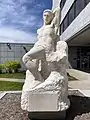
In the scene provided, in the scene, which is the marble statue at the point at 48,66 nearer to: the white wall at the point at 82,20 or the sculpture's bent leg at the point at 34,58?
the sculpture's bent leg at the point at 34,58

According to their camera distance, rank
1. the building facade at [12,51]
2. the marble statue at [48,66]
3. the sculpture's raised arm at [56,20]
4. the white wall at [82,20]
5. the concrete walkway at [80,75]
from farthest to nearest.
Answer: the building facade at [12,51] → the concrete walkway at [80,75] → the white wall at [82,20] → the sculpture's raised arm at [56,20] → the marble statue at [48,66]

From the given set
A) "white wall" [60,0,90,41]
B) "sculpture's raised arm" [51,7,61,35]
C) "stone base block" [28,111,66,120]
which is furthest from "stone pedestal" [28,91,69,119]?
"white wall" [60,0,90,41]

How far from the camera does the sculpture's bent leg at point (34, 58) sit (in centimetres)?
480

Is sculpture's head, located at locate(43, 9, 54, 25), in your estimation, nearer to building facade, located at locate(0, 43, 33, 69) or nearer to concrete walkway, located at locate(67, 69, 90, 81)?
concrete walkway, located at locate(67, 69, 90, 81)

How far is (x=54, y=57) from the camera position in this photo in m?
4.89

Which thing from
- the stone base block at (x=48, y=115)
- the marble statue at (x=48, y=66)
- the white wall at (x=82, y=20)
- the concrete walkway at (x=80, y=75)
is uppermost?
the white wall at (x=82, y=20)

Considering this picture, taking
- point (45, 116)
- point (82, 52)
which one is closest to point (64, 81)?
point (45, 116)

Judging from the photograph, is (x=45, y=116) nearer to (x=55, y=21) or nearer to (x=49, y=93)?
(x=49, y=93)

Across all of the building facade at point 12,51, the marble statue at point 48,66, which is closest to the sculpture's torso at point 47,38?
the marble statue at point 48,66

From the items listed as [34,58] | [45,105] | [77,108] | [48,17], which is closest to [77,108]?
[77,108]

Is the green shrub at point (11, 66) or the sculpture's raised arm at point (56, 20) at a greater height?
the sculpture's raised arm at point (56, 20)

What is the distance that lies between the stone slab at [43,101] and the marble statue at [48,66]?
0.05 metres

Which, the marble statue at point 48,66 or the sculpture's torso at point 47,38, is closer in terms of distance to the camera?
the marble statue at point 48,66

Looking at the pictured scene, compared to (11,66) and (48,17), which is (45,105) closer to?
(48,17)
